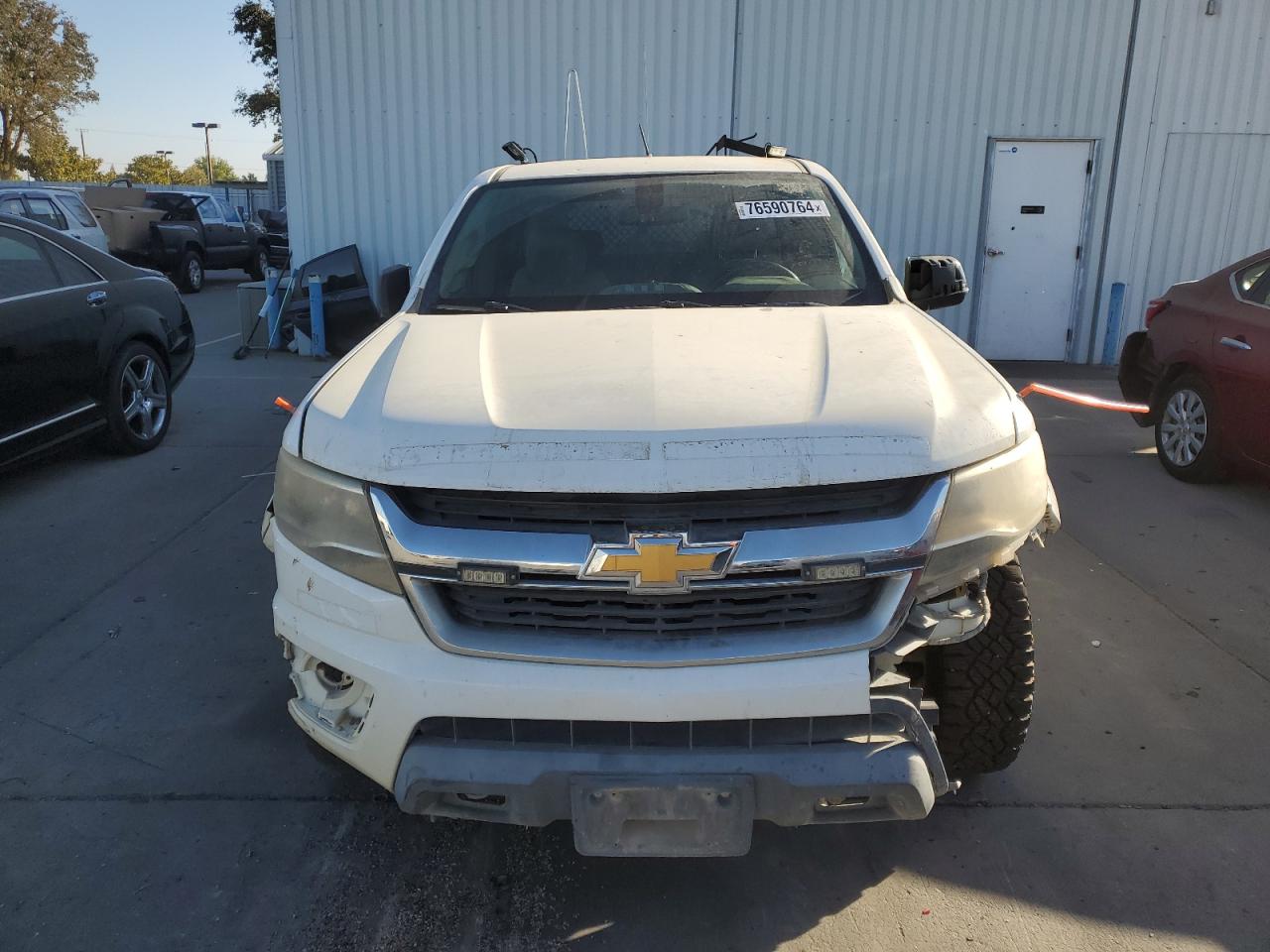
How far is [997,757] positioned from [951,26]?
9771 millimetres

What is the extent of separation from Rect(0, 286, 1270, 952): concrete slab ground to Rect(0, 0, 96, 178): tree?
4153 centimetres

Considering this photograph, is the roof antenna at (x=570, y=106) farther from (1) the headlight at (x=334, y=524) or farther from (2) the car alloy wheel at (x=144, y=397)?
(1) the headlight at (x=334, y=524)

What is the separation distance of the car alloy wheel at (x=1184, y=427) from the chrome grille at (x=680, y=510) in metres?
4.81

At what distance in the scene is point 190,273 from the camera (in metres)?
18.2

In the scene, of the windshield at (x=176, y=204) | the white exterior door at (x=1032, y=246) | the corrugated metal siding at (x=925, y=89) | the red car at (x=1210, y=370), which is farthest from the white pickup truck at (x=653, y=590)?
the windshield at (x=176, y=204)

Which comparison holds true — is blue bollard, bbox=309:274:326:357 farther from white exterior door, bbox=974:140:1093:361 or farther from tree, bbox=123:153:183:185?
tree, bbox=123:153:183:185

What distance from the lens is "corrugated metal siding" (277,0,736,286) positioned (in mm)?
10422

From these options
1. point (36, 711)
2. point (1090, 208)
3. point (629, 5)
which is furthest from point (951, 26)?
point (36, 711)

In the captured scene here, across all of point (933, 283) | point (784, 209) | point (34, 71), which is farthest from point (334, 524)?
point (34, 71)

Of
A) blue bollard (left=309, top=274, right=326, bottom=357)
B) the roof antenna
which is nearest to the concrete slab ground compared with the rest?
the roof antenna

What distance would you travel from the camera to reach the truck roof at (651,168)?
400cm

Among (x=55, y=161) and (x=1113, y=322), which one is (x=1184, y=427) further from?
(x=55, y=161)

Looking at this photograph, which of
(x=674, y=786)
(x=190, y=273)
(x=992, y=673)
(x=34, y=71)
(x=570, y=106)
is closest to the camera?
(x=674, y=786)

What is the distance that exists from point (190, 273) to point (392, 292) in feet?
53.5
